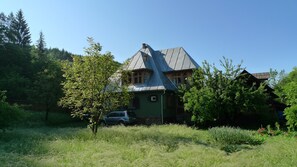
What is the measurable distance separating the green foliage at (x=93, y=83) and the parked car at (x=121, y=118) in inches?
338

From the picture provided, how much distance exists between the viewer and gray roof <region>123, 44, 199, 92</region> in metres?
26.4

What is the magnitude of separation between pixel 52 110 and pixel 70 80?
1975 cm

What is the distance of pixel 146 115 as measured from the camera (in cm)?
2616

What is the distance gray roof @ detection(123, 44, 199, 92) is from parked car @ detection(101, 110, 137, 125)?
116 inches

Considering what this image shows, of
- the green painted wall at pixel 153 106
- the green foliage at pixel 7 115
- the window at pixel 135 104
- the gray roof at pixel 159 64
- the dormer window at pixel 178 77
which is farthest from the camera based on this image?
the dormer window at pixel 178 77

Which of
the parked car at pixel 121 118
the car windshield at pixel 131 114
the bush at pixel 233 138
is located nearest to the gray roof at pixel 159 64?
the car windshield at pixel 131 114

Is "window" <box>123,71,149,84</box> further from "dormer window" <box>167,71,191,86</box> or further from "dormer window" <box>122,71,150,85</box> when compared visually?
"dormer window" <box>167,71,191,86</box>

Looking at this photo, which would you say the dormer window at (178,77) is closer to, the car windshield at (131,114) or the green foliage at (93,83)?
the car windshield at (131,114)

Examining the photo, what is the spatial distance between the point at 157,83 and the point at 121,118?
5145 mm

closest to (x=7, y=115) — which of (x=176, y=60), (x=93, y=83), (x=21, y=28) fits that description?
(x=93, y=83)

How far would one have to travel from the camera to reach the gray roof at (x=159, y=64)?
26.4 m

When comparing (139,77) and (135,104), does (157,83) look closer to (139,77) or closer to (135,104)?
(139,77)

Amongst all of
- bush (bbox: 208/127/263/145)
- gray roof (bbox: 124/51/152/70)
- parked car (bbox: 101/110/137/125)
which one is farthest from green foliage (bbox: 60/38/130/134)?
gray roof (bbox: 124/51/152/70)

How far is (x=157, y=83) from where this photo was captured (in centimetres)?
2606
